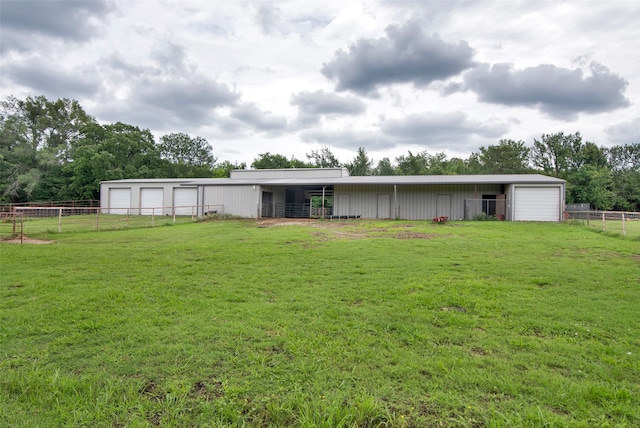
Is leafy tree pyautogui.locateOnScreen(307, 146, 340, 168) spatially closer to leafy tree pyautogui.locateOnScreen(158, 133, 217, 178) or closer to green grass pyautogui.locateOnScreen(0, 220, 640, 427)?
leafy tree pyautogui.locateOnScreen(158, 133, 217, 178)

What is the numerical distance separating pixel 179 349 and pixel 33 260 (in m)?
7.03

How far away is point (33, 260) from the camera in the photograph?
8094 mm

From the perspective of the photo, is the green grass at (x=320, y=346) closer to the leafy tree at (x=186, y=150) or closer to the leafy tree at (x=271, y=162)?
the leafy tree at (x=271, y=162)

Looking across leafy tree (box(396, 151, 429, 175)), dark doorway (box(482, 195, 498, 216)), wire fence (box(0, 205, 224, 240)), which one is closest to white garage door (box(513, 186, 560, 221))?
dark doorway (box(482, 195, 498, 216))

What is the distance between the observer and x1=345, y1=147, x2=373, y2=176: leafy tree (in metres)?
53.9

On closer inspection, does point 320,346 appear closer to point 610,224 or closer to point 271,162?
point 610,224

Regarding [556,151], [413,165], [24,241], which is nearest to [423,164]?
[413,165]

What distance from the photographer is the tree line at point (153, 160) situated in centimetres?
3572

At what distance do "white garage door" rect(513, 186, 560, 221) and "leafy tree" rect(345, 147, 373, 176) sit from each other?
33.9 metres

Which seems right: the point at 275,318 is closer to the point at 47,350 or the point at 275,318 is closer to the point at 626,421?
the point at 47,350

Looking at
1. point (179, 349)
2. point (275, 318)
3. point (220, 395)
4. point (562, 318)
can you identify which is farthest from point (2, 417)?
point (562, 318)

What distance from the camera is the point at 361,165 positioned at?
54.1 meters

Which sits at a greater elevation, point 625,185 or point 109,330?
point 625,185

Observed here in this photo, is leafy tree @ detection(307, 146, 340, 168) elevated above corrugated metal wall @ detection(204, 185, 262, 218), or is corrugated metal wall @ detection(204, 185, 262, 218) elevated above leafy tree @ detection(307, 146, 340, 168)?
leafy tree @ detection(307, 146, 340, 168)
